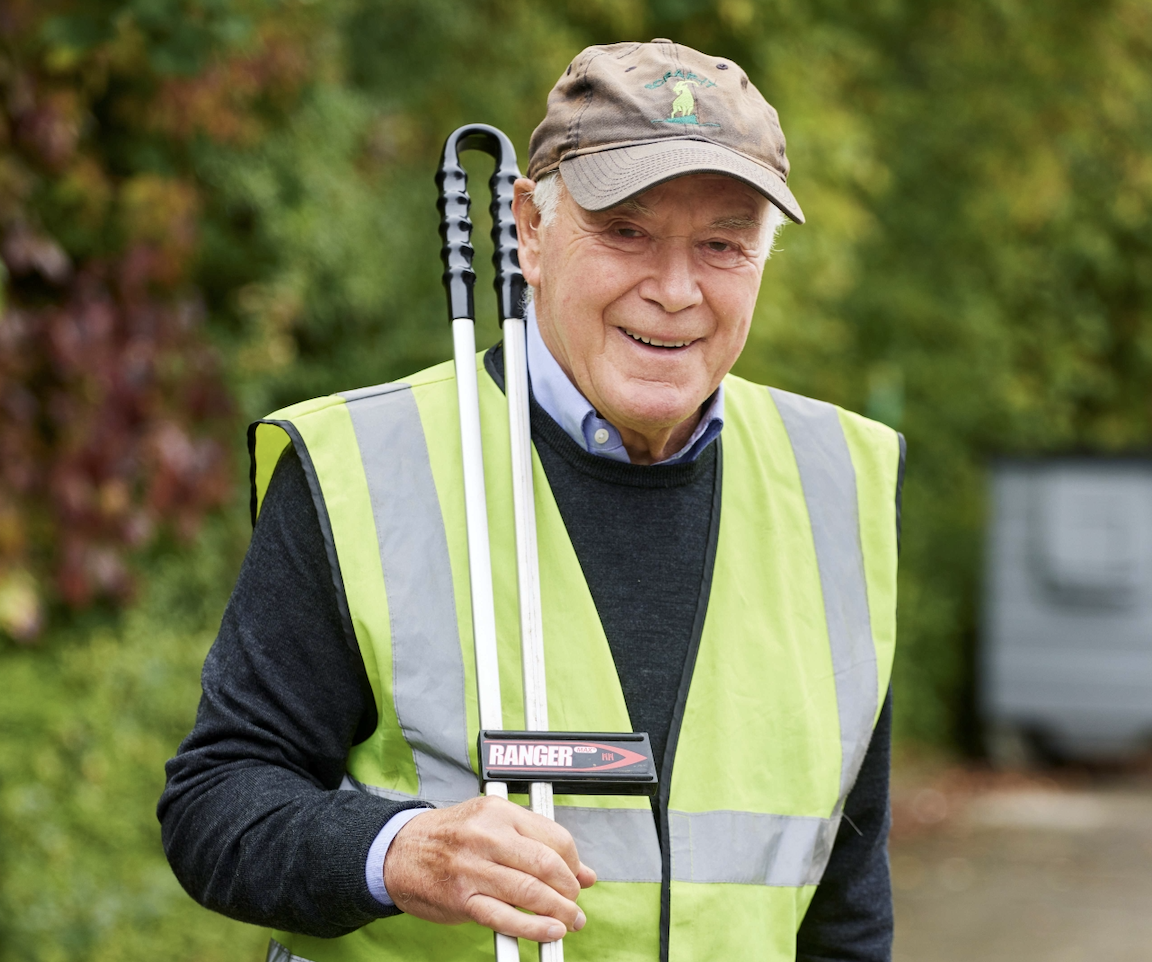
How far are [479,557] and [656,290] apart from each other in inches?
16.6

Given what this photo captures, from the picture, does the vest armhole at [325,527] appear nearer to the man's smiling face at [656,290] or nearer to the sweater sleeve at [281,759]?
the sweater sleeve at [281,759]

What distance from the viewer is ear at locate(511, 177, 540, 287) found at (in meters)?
2.11

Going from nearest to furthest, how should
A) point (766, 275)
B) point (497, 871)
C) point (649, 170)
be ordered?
point (497, 871) < point (649, 170) < point (766, 275)

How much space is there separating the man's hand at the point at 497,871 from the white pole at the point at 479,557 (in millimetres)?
61

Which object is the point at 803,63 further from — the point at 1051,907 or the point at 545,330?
the point at 545,330

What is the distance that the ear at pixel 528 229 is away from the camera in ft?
6.93

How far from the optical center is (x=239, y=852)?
5.94 ft

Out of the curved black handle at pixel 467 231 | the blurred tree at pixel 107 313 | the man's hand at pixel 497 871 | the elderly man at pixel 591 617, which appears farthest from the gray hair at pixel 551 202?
the blurred tree at pixel 107 313

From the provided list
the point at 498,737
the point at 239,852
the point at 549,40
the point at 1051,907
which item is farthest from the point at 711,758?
the point at 1051,907

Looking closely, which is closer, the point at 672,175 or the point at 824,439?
the point at 672,175

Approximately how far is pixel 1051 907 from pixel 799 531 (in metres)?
5.99

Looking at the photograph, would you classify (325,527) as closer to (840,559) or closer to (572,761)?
(572,761)

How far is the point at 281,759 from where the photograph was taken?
1872 mm

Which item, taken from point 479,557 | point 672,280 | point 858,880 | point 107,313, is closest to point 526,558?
point 479,557
